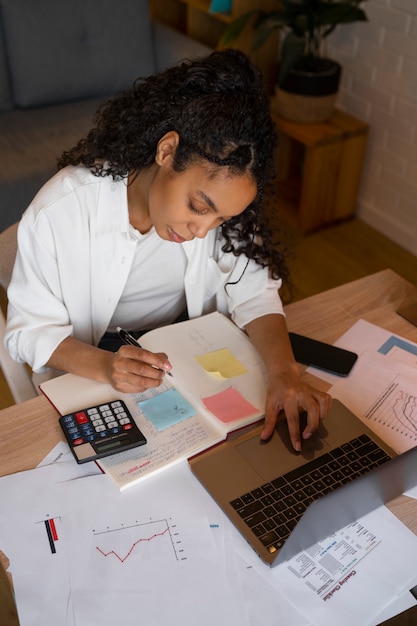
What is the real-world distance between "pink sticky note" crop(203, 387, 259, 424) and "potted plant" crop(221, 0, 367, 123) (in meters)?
1.81

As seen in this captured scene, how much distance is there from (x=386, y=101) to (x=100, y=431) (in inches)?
87.1

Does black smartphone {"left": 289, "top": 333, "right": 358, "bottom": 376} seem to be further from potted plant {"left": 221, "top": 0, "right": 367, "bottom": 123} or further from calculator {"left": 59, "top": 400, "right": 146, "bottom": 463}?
potted plant {"left": 221, "top": 0, "right": 367, "bottom": 123}

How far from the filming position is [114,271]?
1.39 metres

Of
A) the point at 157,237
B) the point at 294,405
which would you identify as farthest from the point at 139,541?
the point at 157,237

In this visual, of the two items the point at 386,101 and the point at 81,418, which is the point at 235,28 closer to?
the point at 386,101

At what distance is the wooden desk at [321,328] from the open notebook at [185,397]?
0.05 m

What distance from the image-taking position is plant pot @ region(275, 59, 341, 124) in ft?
8.94

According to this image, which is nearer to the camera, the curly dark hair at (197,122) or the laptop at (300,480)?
the laptop at (300,480)

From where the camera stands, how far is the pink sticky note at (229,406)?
3.77 feet

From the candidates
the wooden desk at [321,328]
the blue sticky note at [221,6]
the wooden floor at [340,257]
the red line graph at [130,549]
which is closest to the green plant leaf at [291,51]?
the blue sticky note at [221,6]

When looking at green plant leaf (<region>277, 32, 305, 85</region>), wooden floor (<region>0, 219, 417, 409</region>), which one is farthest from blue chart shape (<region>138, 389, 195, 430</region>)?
green plant leaf (<region>277, 32, 305, 85</region>)

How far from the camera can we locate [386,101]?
2.81 metres

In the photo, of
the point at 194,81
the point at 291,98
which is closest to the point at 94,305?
the point at 194,81

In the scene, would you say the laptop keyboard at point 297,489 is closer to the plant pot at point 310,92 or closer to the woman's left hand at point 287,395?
the woman's left hand at point 287,395
